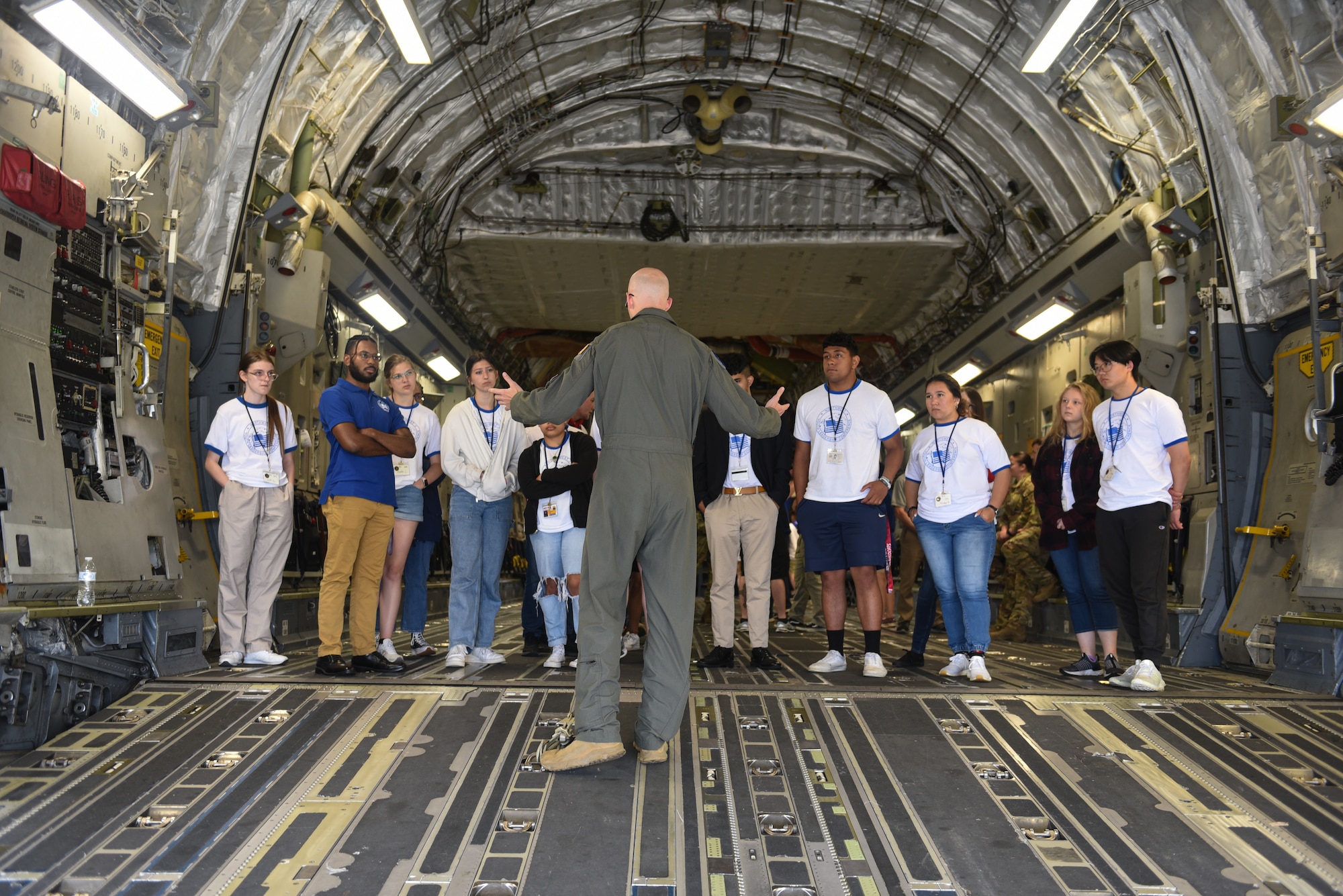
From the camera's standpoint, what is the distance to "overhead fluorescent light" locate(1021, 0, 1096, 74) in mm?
6340

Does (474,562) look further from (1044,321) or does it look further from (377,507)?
(1044,321)

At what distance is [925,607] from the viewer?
6.18 meters

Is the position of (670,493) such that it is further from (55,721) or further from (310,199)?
(310,199)

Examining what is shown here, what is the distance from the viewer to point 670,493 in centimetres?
370

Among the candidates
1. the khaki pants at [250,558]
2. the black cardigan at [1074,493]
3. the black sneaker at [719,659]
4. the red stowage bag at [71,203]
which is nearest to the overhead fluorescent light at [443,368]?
the khaki pants at [250,558]

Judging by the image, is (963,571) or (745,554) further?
(745,554)

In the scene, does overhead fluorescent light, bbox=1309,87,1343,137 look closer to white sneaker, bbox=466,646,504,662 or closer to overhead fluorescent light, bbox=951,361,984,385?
white sneaker, bbox=466,646,504,662

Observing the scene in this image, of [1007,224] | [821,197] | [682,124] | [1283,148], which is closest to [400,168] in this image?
[682,124]

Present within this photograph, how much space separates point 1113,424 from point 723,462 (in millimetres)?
2183

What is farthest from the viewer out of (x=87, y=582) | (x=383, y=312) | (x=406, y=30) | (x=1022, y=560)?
(x=383, y=312)

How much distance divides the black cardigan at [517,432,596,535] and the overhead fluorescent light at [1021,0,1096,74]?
168 inches

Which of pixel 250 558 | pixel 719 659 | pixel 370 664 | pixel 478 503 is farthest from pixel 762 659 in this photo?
pixel 250 558

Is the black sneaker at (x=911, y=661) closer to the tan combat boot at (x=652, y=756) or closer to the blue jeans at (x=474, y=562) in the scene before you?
the blue jeans at (x=474, y=562)

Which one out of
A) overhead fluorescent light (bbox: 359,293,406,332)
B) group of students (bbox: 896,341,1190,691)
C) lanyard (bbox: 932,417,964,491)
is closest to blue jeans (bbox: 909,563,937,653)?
group of students (bbox: 896,341,1190,691)
